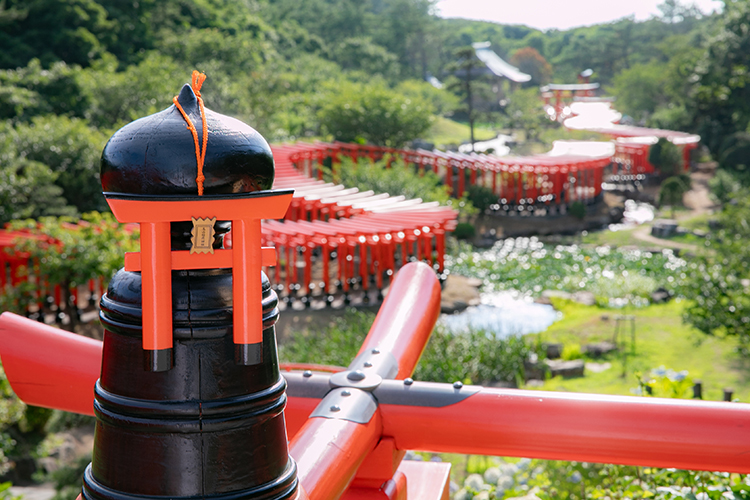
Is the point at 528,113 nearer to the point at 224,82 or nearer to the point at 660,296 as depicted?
the point at 224,82

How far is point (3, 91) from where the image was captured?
19.9 metres

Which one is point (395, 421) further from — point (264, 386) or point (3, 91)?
point (3, 91)

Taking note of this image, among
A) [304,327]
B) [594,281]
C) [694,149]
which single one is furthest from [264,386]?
[694,149]

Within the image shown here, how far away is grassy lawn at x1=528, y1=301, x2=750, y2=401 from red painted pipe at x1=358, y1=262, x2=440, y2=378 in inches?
237

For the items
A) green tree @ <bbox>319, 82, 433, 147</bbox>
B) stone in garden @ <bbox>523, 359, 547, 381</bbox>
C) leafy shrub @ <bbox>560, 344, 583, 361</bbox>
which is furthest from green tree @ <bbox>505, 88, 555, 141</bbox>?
stone in garden @ <bbox>523, 359, 547, 381</bbox>

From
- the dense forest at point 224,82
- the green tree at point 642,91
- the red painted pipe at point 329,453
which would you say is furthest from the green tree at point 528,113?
the red painted pipe at point 329,453

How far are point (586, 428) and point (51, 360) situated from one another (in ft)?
4.84

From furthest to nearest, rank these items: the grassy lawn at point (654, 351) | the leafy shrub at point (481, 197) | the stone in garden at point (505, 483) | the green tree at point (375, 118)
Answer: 1. the green tree at point (375, 118)
2. the leafy shrub at point (481, 197)
3. the grassy lawn at point (654, 351)
4. the stone in garden at point (505, 483)

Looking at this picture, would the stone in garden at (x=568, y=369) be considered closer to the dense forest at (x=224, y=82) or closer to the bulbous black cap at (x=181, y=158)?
the bulbous black cap at (x=181, y=158)

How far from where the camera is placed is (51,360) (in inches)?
78.7

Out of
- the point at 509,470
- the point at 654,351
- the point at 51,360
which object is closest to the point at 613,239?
the point at 654,351

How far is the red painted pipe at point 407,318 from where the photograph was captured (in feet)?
7.34

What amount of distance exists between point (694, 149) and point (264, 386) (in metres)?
34.4

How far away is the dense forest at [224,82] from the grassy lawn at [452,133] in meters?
1.28
